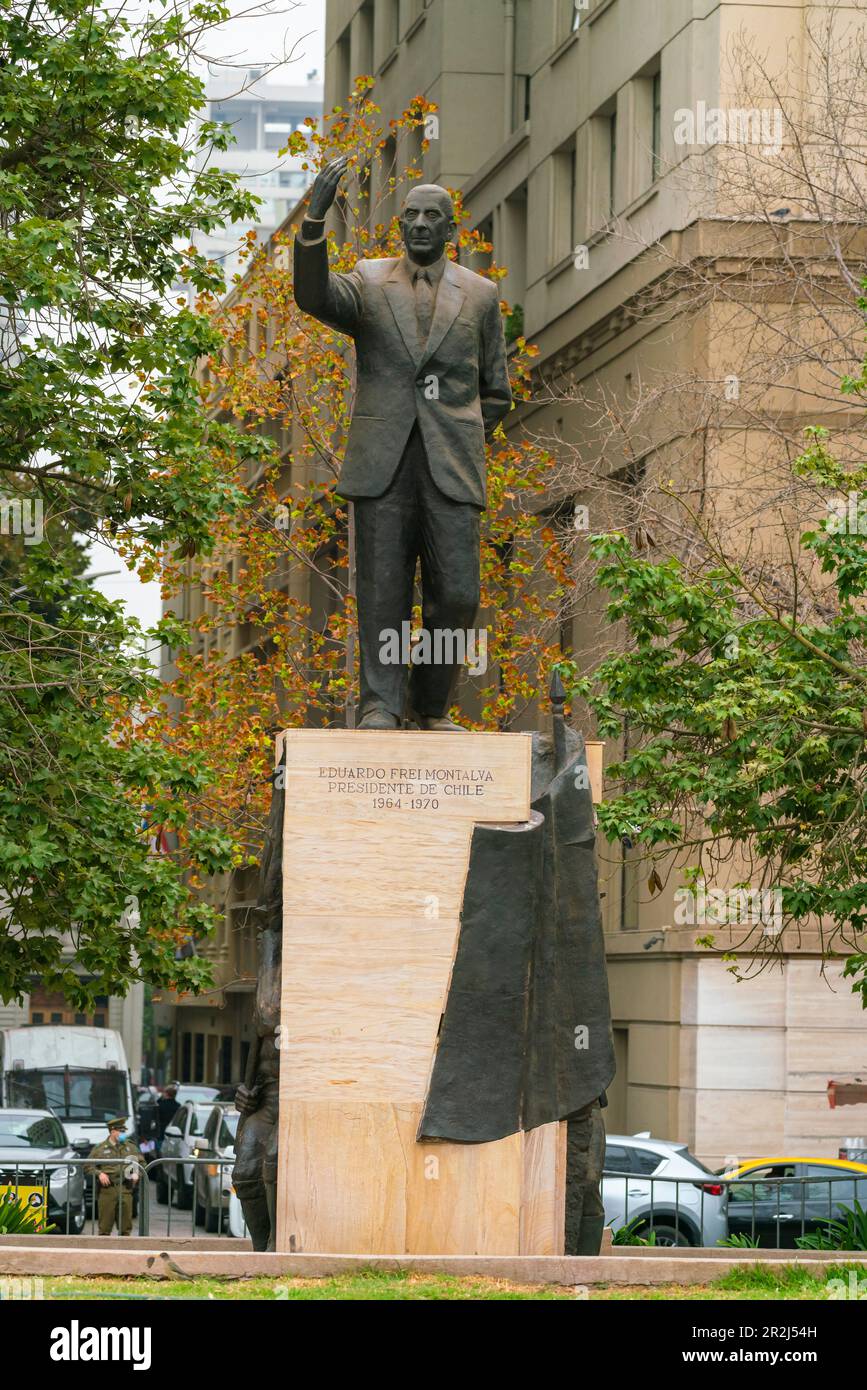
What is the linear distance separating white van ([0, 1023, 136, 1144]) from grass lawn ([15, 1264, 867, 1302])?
30830 mm

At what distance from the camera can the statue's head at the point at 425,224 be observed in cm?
1070

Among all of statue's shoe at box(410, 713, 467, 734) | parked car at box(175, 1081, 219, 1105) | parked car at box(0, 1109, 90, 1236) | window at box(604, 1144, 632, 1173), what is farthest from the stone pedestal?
parked car at box(175, 1081, 219, 1105)

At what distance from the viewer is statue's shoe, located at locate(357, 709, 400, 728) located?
416 inches

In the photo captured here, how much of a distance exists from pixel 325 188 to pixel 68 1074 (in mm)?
32162

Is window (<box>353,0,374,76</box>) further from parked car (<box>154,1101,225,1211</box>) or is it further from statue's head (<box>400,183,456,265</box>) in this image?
statue's head (<box>400,183,456,265</box>)

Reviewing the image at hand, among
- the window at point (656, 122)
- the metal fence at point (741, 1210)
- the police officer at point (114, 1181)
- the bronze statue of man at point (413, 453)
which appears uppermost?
the window at point (656, 122)

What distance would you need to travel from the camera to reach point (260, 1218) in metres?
10.4

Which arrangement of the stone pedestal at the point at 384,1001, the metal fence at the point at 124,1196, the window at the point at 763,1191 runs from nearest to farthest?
the stone pedestal at the point at 384,1001, the window at the point at 763,1191, the metal fence at the point at 124,1196

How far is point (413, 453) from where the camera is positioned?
421 inches

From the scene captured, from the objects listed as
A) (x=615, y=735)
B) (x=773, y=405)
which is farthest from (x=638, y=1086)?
(x=615, y=735)

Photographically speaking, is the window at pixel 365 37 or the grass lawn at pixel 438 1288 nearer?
the grass lawn at pixel 438 1288

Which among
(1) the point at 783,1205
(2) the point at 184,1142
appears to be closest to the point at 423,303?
(1) the point at 783,1205

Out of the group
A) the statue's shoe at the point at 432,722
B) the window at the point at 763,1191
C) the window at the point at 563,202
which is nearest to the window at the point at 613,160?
the window at the point at 563,202

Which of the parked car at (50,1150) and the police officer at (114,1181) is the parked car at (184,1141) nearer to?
the parked car at (50,1150)
